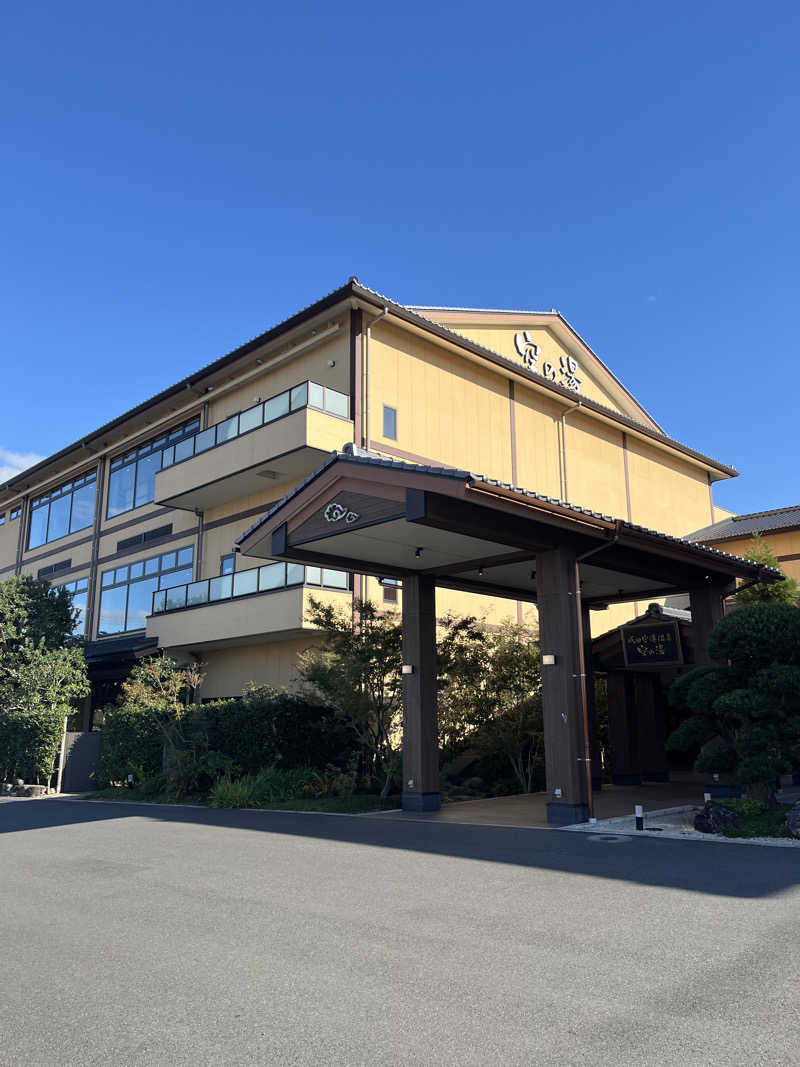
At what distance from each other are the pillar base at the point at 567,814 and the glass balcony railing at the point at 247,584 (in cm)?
849

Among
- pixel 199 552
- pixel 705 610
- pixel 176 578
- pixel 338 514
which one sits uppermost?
pixel 199 552

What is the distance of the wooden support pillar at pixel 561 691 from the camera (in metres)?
12.9

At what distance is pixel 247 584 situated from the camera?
22.1 meters

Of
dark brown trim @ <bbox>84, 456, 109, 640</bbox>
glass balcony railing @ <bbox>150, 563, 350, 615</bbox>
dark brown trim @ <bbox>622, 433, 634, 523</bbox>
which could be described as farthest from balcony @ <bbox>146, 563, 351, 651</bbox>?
dark brown trim @ <bbox>622, 433, 634, 523</bbox>

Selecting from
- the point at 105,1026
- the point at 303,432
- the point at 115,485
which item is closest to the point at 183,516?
the point at 115,485

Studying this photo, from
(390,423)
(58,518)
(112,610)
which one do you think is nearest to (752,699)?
(390,423)

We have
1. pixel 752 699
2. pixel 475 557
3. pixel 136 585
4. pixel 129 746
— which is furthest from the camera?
pixel 136 585

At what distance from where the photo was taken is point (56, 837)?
12883 mm

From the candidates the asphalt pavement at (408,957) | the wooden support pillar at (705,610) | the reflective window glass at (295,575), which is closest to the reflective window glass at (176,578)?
the reflective window glass at (295,575)

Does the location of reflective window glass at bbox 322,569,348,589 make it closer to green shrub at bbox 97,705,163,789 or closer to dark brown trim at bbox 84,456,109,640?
green shrub at bbox 97,705,163,789

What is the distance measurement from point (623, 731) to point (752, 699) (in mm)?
8499

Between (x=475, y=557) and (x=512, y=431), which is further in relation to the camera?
(x=512, y=431)

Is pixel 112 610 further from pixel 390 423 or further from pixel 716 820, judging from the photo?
pixel 716 820

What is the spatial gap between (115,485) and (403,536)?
68.8 feet
